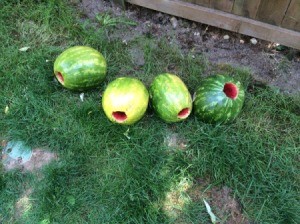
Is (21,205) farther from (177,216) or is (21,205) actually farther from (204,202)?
(204,202)

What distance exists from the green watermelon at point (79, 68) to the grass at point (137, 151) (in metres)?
0.24

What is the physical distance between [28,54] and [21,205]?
1689mm

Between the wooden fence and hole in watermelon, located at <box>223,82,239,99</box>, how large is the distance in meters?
0.82

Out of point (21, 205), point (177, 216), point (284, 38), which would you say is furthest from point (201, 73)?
point (21, 205)

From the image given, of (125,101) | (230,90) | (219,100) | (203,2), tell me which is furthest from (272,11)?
(125,101)

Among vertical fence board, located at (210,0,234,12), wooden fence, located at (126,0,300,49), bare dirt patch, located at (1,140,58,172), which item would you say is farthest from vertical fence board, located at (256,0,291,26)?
bare dirt patch, located at (1,140,58,172)

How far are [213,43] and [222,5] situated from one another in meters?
0.45

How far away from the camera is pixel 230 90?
126 inches

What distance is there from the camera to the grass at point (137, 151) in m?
3.02

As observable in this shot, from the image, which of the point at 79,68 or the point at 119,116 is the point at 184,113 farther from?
the point at 79,68

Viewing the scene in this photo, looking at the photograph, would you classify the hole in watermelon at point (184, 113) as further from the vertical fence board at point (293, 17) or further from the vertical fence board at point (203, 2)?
the vertical fence board at point (293, 17)

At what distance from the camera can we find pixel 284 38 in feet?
11.7

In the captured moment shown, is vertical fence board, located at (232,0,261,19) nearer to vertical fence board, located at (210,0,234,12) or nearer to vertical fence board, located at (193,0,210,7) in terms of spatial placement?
vertical fence board, located at (210,0,234,12)

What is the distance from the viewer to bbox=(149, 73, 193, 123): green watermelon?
306 centimetres
